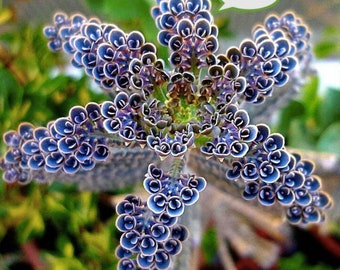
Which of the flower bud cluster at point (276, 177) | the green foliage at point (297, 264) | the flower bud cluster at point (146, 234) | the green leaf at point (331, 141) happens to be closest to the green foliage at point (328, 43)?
the green leaf at point (331, 141)

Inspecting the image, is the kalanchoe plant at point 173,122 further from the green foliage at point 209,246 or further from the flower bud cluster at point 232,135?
the green foliage at point 209,246

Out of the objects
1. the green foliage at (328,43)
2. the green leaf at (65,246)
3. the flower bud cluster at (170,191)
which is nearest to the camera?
the flower bud cluster at (170,191)

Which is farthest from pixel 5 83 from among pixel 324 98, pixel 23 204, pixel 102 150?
pixel 324 98

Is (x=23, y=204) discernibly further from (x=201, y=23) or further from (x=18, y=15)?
(x=201, y=23)

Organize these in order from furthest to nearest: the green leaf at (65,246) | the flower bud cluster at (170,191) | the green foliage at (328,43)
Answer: the green foliage at (328,43)
the green leaf at (65,246)
the flower bud cluster at (170,191)

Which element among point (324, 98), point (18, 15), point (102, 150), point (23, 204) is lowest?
point (23, 204)

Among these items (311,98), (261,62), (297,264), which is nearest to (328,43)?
(311,98)
